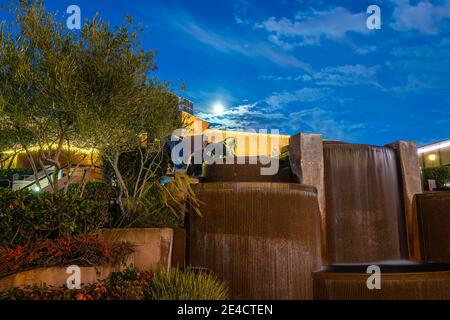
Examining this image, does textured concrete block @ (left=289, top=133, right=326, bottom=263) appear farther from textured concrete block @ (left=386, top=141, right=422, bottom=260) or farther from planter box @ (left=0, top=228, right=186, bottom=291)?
planter box @ (left=0, top=228, right=186, bottom=291)

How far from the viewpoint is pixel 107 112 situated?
9.29 metres

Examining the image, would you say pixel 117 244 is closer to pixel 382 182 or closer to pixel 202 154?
pixel 382 182

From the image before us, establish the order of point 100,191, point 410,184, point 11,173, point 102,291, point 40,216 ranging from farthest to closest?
point 11,173 → point 100,191 → point 410,184 → point 40,216 → point 102,291

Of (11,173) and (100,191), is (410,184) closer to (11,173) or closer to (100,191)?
(100,191)

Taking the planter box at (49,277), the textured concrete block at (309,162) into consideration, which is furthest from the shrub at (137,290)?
the textured concrete block at (309,162)

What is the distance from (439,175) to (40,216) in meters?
18.6

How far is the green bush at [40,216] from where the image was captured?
6836 mm

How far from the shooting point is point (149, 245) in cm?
751

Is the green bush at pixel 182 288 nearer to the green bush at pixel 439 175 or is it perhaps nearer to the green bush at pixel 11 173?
the green bush at pixel 439 175

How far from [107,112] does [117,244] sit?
145 inches

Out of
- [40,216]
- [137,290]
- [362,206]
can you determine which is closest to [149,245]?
[137,290]

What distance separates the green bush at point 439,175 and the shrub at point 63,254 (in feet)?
54.4
